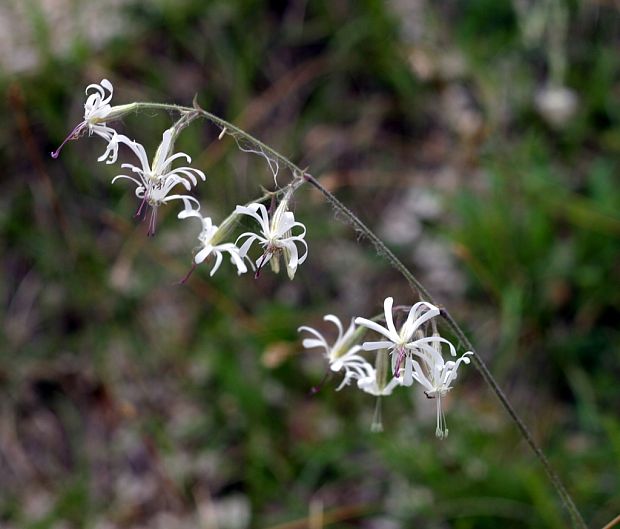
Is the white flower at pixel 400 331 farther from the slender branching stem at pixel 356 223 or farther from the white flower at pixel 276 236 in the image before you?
the white flower at pixel 276 236

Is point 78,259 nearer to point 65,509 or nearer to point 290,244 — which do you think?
point 65,509

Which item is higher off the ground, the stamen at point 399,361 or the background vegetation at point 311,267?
the background vegetation at point 311,267

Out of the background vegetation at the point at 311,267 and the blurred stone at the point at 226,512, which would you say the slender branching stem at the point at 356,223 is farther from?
the blurred stone at the point at 226,512

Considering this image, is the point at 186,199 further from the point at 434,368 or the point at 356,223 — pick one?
the point at 434,368

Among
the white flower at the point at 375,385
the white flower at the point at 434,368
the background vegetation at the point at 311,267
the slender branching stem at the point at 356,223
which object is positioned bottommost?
the white flower at the point at 434,368

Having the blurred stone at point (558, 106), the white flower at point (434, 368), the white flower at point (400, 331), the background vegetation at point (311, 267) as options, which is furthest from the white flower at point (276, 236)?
the blurred stone at point (558, 106)

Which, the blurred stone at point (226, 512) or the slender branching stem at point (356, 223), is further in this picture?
the blurred stone at point (226, 512)

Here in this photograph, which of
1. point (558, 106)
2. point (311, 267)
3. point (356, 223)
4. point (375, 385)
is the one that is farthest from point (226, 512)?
point (558, 106)

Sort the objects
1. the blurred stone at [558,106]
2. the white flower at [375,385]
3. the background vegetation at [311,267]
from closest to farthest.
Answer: the white flower at [375,385] < the background vegetation at [311,267] < the blurred stone at [558,106]

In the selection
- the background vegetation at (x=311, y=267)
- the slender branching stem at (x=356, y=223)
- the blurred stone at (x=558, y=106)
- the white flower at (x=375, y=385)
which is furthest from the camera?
the blurred stone at (x=558, y=106)
